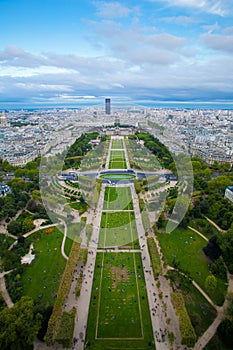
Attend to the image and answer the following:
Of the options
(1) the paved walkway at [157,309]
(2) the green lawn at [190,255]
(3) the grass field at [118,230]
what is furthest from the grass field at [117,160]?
(1) the paved walkway at [157,309]

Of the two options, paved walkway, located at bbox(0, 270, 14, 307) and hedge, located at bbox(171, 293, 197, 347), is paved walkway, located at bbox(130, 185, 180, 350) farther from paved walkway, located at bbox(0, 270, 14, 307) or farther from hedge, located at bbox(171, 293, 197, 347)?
paved walkway, located at bbox(0, 270, 14, 307)

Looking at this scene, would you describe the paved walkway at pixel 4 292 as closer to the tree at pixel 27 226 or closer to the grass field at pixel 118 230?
the tree at pixel 27 226

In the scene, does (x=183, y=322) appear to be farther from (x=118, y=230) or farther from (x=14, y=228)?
(x=14, y=228)

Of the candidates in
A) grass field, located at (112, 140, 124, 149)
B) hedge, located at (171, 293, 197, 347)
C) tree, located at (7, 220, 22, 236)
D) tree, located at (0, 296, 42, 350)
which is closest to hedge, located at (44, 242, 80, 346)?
tree, located at (0, 296, 42, 350)

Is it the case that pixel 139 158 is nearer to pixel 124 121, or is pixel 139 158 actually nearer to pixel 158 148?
pixel 158 148

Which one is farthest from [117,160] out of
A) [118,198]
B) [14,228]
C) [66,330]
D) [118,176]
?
[66,330]
